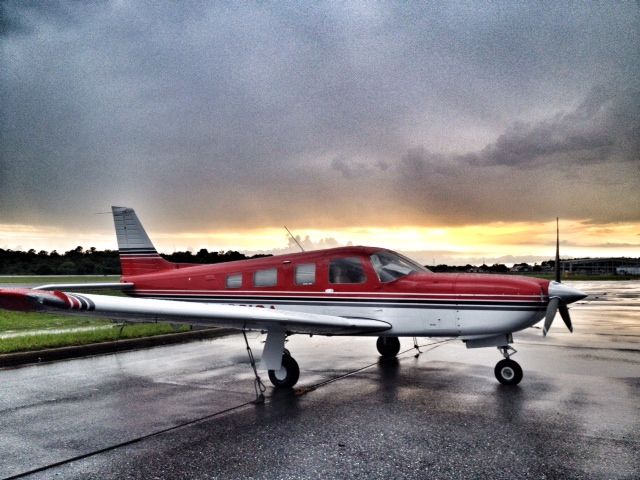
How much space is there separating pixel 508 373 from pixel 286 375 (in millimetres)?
3380

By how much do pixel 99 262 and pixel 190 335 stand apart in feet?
222

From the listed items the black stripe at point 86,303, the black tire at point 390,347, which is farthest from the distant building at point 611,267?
the black stripe at point 86,303

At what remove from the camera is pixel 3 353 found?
933 centimetres

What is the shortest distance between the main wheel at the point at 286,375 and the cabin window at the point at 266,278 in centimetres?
170

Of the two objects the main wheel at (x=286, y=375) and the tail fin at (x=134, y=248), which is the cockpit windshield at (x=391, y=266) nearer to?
the main wheel at (x=286, y=375)

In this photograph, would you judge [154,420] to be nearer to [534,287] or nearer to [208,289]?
[208,289]

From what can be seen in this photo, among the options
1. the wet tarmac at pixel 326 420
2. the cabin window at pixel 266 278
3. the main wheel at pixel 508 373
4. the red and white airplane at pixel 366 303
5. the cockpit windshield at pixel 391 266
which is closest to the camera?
the wet tarmac at pixel 326 420

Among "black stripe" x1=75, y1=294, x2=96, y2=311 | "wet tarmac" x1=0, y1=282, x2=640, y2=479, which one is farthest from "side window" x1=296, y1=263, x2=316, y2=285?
"black stripe" x1=75, y1=294, x2=96, y2=311

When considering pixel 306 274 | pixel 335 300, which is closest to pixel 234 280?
pixel 306 274

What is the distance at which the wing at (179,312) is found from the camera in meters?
4.70

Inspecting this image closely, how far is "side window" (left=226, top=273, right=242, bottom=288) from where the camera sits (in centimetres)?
947

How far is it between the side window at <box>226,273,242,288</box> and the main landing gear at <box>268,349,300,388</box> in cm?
220

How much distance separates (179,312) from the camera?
625 cm

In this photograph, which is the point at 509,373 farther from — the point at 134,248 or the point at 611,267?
the point at 611,267
